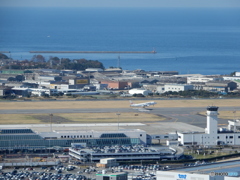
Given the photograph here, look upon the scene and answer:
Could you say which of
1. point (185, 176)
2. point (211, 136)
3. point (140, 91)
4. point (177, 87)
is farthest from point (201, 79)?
point (185, 176)

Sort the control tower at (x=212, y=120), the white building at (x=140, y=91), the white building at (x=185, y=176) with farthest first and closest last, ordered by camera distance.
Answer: the white building at (x=140, y=91)
the control tower at (x=212, y=120)
the white building at (x=185, y=176)

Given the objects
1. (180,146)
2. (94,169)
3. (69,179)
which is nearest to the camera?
(69,179)

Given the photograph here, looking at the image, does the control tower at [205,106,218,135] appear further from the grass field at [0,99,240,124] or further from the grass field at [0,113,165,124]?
the grass field at [0,99,240,124]

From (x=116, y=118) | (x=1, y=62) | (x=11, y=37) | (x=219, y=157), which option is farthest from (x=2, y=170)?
(x=11, y=37)

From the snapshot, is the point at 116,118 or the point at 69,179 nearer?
the point at 69,179

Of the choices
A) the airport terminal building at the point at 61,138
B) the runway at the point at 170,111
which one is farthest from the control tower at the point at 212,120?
the runway at the point at 170,111

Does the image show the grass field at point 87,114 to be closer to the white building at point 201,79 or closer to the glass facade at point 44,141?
the glass facade at point 44,141

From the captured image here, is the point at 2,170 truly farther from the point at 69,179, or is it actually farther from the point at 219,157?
the point at 219,157
